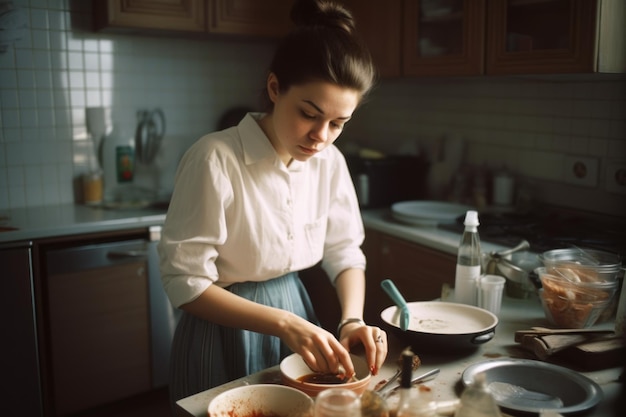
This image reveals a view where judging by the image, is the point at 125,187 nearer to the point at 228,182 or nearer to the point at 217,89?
the point at 217,89

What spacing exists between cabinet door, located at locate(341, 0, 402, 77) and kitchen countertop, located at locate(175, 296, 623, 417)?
5.21 ft

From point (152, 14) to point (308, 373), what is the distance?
203 cm

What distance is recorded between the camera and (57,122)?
9.29ft

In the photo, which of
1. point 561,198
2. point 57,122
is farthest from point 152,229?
point 561,198

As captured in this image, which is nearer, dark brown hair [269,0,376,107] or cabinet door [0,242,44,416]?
dark brown hair [269,0,376,107]

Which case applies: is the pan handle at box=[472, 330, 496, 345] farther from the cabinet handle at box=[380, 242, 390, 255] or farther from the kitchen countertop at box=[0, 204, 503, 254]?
the cabinet handle at box=[380, 242, 390, 255]

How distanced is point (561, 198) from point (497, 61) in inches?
25.0

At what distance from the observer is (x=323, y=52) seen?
4.32 feet

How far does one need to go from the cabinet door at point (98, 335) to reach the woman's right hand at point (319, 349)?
4.97ft

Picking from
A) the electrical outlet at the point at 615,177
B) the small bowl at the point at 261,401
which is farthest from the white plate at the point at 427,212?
the small bowl at the point at 261,401

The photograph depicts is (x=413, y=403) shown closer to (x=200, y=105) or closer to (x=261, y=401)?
(x=261, y=401)

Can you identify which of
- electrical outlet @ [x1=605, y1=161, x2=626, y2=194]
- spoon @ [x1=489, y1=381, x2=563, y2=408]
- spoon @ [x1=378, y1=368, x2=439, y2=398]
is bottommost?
spoon @ [x1=489, y1=381, x2=563, y2=408]

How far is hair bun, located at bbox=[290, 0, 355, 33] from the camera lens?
4.53ft

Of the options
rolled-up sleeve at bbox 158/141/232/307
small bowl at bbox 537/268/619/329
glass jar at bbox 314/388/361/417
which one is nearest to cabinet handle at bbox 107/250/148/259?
rolled-up sleeve at bbox 158/141/232/307
